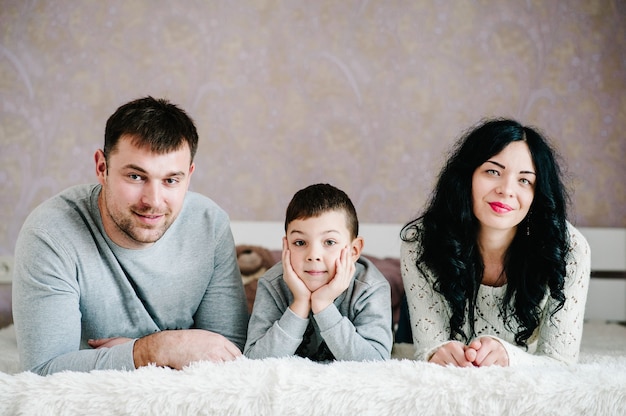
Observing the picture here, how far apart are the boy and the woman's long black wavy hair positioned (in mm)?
195

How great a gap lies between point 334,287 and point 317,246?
108 mm

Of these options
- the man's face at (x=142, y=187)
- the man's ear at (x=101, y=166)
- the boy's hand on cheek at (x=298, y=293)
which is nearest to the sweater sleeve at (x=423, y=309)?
the boy's hand on cheek at (x=298, y=293)

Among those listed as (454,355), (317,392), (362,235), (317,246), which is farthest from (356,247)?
(362,235)

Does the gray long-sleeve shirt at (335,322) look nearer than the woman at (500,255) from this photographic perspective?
Yes

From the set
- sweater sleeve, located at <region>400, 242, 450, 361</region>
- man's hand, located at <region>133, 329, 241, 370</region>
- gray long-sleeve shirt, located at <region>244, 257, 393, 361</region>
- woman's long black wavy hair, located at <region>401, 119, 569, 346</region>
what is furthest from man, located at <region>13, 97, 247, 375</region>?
woman's long black wavy hair, located at <region>401, 119, 569, 346</region>

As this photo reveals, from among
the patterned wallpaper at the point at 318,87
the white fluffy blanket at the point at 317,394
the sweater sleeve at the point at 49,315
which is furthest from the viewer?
the patterned wallpaper at the point at 318,87

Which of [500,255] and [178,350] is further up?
[500,255]

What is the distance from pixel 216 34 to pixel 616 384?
2.09 m

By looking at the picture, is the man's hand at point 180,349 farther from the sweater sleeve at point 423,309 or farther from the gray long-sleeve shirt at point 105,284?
the sweater sleeve at point 423,309

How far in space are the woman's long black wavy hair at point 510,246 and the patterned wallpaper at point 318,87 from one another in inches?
38.6

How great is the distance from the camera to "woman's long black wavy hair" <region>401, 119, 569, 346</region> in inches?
61.6

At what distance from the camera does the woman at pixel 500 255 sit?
153 cm

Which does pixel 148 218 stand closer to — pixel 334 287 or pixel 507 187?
pixel 334 287

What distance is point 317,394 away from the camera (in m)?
1.13
